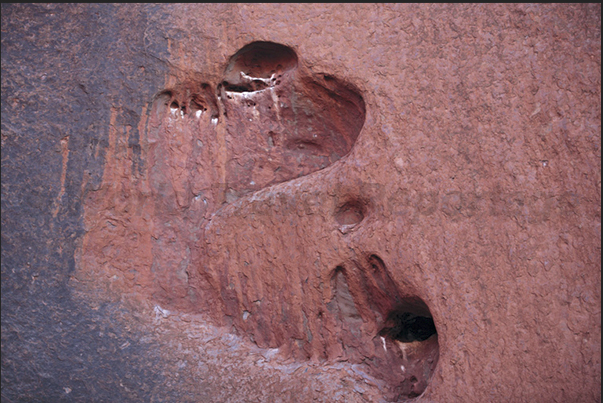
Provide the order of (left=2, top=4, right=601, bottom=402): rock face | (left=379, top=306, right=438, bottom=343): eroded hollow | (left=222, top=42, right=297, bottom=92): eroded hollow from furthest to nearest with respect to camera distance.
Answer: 1. (left=222, top=42, right=297, bottom=92): eroded hollow
2. (left=379, top=306, right=438, bottom=343): eroded hollow
3. (left=2, top=4, right=601, bottom=402): rock face

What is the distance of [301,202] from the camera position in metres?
2.56

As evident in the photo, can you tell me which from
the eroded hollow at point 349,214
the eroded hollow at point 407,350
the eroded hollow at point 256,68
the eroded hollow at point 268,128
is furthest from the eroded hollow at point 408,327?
the eroded hollow at point 256,68

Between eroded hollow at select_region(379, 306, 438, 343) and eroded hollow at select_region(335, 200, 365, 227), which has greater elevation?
eroded hollow at select_region(335, 200, 365, 227)

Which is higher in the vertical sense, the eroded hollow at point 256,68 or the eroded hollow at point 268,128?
the eroded hollow at point 256,68

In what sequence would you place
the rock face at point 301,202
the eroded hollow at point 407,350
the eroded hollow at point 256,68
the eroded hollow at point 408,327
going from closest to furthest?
the rock face at point 301,202
the eroded hollow at point 407,350
the eroded hollow at point 408,327
the eroded hollow at point 256,68

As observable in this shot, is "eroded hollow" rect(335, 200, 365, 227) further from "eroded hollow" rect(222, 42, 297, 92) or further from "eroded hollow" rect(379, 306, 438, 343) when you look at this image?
"eroded hollow" rect(222, 42, 297, 92)

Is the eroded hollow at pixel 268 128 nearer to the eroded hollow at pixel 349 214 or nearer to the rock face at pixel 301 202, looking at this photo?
the rock face at pixel 301 202

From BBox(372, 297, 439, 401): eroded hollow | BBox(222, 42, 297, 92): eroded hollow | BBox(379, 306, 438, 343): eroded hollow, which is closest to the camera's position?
BBox(372, 297, 439, 401): eroded hollow

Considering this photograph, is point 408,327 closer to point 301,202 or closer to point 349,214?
point 349,214

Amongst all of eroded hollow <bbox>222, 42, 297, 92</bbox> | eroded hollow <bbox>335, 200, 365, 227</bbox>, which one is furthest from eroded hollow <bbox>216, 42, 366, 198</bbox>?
eroded hollow <bbox>335, 200, 365, 227</bbox>

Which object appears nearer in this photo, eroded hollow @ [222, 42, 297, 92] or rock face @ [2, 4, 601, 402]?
rock face @ [2, 4, 601, 402]

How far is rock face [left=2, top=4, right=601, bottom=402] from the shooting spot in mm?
2141

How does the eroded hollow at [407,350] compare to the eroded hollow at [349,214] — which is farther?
the eroded hollow at [349,214]

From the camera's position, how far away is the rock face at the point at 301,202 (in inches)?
84.3
